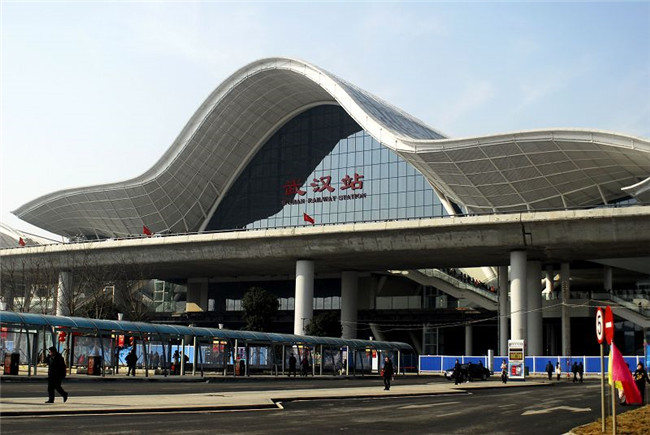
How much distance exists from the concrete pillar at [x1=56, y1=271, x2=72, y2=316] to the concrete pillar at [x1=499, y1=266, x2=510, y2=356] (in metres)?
43.8

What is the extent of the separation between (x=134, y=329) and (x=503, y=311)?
1662 inches

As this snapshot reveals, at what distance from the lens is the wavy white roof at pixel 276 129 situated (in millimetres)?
67750

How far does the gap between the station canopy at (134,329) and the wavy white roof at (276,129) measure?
75.3 feet

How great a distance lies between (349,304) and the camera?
8531cm

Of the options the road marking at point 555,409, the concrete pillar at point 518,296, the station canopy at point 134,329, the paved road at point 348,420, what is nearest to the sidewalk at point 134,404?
the paved road at point 348,420

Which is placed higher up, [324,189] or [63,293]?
[324,189]

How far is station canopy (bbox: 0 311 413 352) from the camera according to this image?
124 feet

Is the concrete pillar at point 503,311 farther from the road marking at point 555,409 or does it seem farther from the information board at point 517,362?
→ the road marking at point 555,409

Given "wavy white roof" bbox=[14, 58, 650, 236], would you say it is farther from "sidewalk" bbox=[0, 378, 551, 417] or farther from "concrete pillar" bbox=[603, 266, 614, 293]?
"sidewalk" bbox=[0, 378, 551, 417]

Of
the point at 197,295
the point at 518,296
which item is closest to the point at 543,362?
the point at 518,296

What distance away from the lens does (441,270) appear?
85.0m

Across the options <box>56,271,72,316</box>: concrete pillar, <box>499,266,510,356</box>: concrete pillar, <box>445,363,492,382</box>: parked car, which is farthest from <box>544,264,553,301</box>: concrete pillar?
<box>56,271,72,316</box>: concrete pillar

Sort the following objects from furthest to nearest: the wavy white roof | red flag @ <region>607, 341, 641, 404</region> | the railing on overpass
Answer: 1. the railing on overpass
2. the wavy white roof
3. red flag @ <region>607, 341, 641, 404</region>

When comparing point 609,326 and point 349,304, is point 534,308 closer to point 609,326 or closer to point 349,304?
point 349,304
